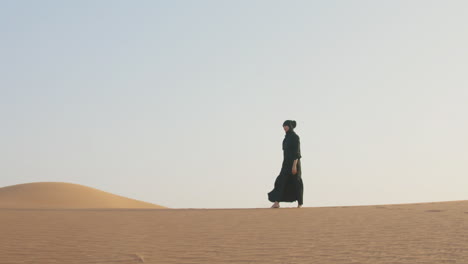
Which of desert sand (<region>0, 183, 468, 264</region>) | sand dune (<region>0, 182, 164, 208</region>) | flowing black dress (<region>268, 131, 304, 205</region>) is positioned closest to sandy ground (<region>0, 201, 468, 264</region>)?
desert sand (<region>0, 183, 468, 264</region>)

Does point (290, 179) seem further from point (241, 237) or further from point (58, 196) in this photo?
point (58, 196)

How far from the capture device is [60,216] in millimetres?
13430

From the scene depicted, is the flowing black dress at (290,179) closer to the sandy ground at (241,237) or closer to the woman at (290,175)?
the woman at (290,175)

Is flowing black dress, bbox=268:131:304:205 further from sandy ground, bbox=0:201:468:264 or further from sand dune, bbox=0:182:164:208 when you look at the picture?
sand dune, bbox=0:182:164:208

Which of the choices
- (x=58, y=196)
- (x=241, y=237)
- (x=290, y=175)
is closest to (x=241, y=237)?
A: (x=241, y=237)

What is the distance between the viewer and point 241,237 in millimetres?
9938

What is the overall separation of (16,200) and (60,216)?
1374 centimetres

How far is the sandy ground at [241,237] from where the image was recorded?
826cm

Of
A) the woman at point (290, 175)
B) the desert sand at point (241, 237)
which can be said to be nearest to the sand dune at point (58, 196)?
the woman at point (290, 175)

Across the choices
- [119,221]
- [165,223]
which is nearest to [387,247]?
[165,223]

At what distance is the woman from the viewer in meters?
16.0

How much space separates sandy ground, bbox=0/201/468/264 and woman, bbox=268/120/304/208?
226cm

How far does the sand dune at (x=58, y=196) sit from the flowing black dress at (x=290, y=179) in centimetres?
1217

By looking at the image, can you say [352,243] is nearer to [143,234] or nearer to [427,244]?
[427,244]
